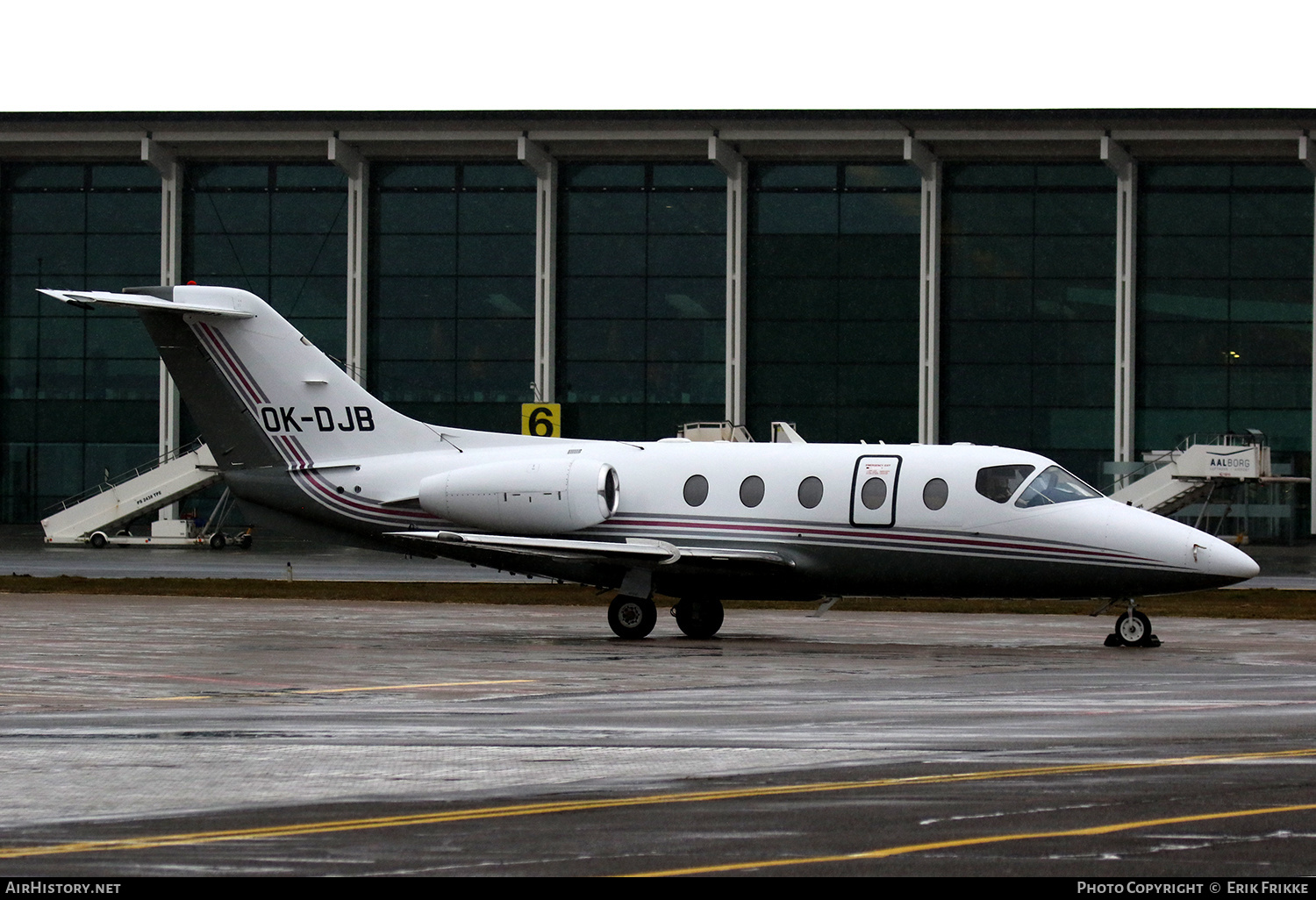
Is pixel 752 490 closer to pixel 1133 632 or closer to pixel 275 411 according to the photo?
pixel 1133 632

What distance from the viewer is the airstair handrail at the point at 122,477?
59.8 m

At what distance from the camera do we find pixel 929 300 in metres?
57.9

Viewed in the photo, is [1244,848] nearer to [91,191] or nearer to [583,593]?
[583,593]

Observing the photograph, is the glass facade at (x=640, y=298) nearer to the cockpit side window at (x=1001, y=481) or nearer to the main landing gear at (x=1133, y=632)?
the cockpit side window at (x=1001, y=481)

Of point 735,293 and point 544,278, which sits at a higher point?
point 544,278

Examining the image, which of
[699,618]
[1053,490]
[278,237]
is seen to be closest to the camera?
[1053,490]

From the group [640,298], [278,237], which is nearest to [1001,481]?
[640,298]

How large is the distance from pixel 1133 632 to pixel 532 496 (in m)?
8.14

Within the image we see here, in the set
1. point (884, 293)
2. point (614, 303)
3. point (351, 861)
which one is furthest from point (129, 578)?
point (351, 861)

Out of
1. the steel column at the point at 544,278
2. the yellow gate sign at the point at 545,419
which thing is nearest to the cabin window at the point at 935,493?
the yellow gate sign at the point at 545,419

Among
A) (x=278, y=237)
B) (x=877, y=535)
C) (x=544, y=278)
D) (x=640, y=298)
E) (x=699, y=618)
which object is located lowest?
(x=699, y=618)

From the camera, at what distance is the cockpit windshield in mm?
22750

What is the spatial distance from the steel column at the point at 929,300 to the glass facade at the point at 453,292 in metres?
13.1

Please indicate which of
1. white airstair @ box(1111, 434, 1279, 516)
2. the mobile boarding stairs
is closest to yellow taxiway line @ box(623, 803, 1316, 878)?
white airstair @ box(1111, 434, 1279, 516)
